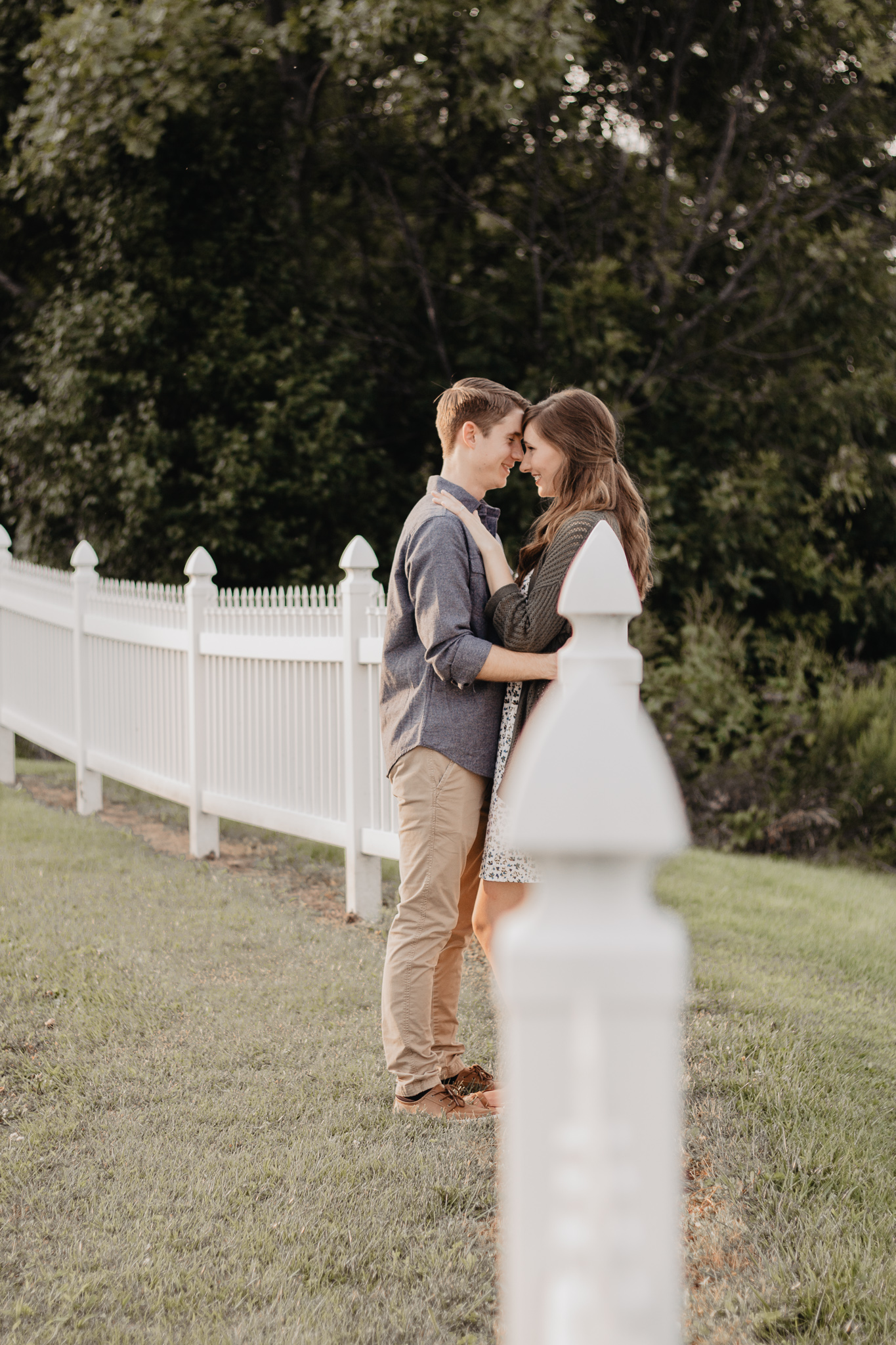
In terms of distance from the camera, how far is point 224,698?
254 inches

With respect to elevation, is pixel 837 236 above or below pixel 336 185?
below

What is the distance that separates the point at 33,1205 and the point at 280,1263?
70cm

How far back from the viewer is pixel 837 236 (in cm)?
1002

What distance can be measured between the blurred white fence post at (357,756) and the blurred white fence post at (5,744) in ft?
15.7

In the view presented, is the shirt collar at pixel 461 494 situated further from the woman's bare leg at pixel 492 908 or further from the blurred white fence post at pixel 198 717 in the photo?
the blurred white fence post at pixel 198 717

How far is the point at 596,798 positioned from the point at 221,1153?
7.94 ft

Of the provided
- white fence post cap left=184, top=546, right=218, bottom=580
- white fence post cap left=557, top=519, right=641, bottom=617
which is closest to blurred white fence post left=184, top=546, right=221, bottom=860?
white fence post cap left=184, top=546, right=218, bottom=580

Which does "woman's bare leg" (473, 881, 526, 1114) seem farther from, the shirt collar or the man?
the shirt collar

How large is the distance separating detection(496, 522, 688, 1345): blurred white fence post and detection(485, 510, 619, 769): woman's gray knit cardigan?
1.97 meters

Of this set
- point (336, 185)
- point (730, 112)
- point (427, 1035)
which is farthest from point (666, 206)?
point (427, 1035)

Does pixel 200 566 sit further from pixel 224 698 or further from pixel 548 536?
pixel 548 536

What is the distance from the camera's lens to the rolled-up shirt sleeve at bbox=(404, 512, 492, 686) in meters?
3.09

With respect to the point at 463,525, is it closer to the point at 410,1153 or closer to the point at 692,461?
the point at 410,1153

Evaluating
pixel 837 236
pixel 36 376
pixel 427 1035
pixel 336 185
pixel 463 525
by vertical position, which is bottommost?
pixel 427 1035
